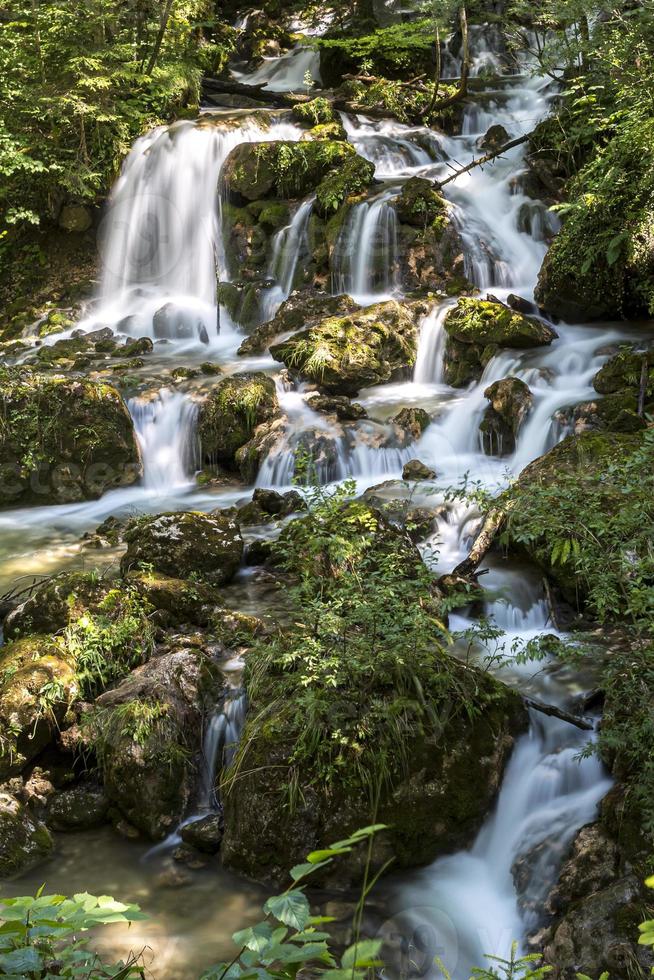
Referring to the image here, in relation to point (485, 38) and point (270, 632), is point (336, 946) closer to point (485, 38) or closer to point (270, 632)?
point (270, 632)

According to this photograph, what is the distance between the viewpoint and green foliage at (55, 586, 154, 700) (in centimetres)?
547

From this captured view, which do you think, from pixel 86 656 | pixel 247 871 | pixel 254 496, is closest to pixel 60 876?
pixel 247 871

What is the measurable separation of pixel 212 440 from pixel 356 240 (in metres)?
5.00

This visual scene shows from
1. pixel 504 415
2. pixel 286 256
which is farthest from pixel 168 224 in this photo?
pixel 504 415

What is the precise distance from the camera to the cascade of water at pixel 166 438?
9.98m

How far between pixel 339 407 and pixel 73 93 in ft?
29.5

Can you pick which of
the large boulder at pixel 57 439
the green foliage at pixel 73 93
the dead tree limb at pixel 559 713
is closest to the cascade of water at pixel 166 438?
the large boulder at pixel 57 439

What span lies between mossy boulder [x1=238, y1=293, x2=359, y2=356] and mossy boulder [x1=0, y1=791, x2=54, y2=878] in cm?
842

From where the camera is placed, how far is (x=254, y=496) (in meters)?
8.58

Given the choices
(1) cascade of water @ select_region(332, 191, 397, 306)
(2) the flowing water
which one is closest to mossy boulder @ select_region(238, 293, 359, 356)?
(2) the flowing water

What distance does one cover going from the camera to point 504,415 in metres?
9.36

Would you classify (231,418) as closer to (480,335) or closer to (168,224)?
(480,335)

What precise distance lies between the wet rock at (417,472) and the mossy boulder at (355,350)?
6.48 feet

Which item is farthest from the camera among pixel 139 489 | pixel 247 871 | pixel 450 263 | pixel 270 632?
pixel 450 263
